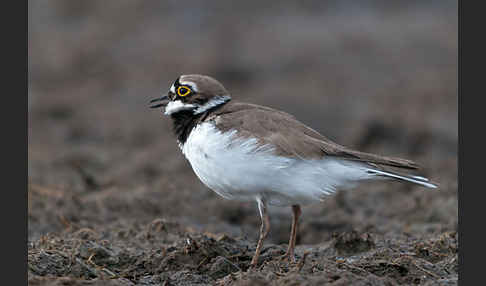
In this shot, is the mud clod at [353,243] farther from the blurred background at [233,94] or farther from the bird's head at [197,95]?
the bird's head at [197,95]

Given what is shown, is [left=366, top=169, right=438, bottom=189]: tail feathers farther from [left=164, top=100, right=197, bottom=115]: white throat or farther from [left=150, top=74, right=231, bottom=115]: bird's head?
[left=164, top=100, right=197, bottom=115]: white throat

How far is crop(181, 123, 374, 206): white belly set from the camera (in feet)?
→ 20.1

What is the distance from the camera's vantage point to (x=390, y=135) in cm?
1270

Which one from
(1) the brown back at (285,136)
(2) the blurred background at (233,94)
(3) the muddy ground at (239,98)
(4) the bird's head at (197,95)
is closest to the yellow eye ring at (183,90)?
(4) the bird's head at (197,95)

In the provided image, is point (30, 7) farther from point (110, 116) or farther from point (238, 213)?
point (238, 213)

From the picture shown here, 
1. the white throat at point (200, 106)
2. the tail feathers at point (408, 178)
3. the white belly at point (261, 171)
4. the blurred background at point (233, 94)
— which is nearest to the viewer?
the tail feathers at point (408, 178)

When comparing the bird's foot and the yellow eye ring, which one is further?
the yellow eye ring

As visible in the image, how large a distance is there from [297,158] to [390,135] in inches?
272

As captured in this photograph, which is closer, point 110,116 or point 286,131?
point 286,131

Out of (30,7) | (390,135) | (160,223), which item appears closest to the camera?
(160,223)

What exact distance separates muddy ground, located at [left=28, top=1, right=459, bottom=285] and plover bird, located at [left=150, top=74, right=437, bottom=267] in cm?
64

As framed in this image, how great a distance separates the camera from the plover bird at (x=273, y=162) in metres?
6.14

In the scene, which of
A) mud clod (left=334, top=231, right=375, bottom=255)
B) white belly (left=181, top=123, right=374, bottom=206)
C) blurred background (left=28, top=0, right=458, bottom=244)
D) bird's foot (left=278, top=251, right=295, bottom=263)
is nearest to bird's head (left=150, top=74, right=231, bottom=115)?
white belly (left=181, top=123, right=374, bottom=206)

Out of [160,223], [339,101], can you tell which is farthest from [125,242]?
[339,101]
